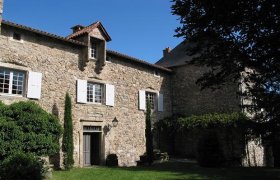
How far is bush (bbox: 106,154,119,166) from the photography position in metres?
15.2

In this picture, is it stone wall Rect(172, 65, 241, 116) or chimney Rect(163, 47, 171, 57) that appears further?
chimney Rect(163, 47, 171, 57)

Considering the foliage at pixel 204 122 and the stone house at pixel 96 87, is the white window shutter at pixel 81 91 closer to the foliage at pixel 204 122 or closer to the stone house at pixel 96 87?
the stone house at pixel 96 87

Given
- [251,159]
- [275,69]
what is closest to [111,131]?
[251,159]

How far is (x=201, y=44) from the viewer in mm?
9141

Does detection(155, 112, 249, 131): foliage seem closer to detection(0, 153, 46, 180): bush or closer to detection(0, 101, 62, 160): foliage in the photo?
detection(0, 101, 62, 160): foliage

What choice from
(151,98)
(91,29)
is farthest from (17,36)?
(151,98)

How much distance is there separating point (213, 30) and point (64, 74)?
7.82 meters

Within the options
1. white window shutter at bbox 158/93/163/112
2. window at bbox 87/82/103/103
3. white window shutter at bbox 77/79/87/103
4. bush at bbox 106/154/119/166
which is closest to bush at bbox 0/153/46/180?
white window shutter at bbox 77/79/87/103

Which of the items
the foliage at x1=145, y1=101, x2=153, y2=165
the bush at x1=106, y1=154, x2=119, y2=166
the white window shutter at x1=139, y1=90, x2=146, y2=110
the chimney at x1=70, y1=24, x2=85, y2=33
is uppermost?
the chimney at x1=70, y1=24, x2=85, y2=33

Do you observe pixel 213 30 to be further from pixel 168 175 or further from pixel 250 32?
pixel 168 175

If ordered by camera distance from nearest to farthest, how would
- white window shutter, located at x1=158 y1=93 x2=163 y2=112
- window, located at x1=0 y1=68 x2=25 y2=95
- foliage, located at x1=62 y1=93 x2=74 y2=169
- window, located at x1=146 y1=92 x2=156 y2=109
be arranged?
window, located at x1=0 y1=68 x2=25 y2=95, foliage, located at x1=62 y1=93 x2=74 y2=169, window, located at x1=146 y1=92 x2=156 y2=109, white window shutter, located at x1=158 y1=93 x2=163 y2=112

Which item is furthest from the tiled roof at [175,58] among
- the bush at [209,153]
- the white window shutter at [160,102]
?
the bush at [209,153]

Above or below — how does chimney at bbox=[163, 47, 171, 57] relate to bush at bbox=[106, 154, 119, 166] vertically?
above

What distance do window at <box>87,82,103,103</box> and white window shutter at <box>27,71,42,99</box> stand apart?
2.85 meters
